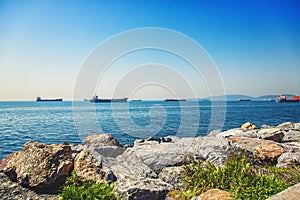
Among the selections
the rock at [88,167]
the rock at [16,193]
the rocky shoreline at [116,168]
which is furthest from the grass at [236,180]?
the rock at [16,193]

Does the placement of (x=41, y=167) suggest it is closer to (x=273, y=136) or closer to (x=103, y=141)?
(x=103, y=141)

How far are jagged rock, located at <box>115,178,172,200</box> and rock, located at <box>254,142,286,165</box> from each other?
4564 millimetres

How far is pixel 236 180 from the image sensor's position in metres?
6.16

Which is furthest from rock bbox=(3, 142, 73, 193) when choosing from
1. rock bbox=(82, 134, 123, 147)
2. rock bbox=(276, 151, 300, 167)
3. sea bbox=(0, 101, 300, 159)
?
sea bbox=(0, 101, 300, 159)

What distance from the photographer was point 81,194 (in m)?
5.26

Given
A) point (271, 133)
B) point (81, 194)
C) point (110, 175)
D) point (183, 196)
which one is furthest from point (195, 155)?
point (271, 133)

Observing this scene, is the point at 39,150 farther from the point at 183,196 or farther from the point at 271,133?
the point at 271,133

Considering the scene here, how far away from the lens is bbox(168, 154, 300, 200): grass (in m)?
5.27

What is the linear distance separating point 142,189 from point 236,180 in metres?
2.39

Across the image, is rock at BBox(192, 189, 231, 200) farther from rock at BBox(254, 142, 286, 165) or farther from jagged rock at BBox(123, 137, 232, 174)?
rock at BBox(254, 142, 286, 165)

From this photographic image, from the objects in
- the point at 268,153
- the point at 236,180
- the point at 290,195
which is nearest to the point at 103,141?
the point at 268,153

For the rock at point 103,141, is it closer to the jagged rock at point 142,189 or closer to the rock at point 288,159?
the jagged rock at point 142,189

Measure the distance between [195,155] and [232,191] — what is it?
289cm

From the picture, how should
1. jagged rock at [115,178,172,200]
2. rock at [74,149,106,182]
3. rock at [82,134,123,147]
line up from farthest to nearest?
rock at [82,134,123,147] < rock at [74,149,106,182] < jagged rock at [115,178,172,200]
